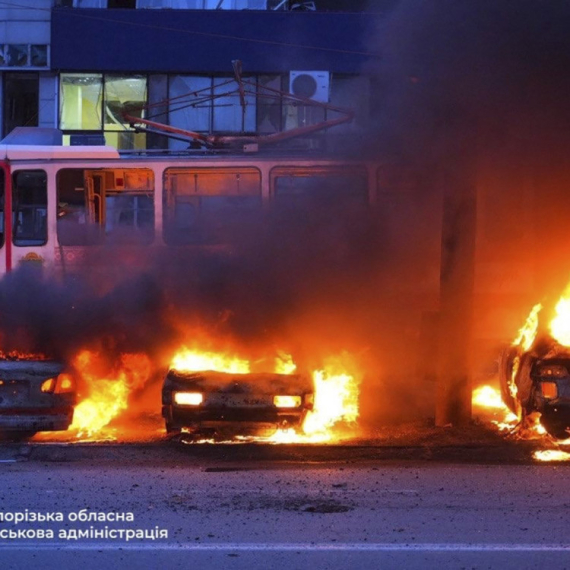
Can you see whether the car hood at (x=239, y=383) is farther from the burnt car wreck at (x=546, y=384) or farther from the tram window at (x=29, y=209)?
the tram window at (x=29, y=209)

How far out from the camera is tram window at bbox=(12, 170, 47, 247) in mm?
11227

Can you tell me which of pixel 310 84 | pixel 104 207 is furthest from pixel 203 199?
pixel 310 84

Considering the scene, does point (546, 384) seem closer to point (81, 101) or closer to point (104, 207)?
point (104, 207)

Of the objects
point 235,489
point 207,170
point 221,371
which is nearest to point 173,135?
point 207,170

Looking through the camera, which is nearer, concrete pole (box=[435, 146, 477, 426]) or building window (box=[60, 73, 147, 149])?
concrete pole (box=[435, 146, 477, 426])

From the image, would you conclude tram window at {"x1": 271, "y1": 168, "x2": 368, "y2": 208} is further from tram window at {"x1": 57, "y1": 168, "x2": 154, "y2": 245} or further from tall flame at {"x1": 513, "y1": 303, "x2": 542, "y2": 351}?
tall flame at {"x1": 513, "y1": 303, "x2": 542, "y2": 351}

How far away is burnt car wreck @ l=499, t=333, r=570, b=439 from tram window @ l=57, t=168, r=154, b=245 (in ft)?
15.9

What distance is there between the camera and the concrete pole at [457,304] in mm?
9281

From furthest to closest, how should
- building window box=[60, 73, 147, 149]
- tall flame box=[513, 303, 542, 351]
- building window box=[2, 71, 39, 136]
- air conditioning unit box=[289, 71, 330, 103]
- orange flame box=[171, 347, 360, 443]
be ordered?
building window box=[2, 71, 39, 136] → building window box=[60, 73, 147, 149] → air conditioning unit box=[289, 71, 330, 103] → orange flame box=[171, 347, 360, 443] → tall flame box=[513, 303, 542, 351]

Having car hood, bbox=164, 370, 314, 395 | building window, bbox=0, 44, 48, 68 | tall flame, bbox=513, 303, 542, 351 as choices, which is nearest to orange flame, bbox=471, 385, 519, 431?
tall flame, bbox=513, 303, 542, 351

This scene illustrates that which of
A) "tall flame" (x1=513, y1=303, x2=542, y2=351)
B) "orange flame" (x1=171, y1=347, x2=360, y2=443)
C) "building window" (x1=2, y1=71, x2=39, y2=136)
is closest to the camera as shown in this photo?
"tall flame" (x1=513, y1=303, x2=542, y2=351)

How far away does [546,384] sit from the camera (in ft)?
27.4

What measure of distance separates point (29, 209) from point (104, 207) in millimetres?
992

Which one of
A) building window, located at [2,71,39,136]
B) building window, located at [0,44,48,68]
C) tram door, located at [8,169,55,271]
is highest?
building window, located at [0,44,48,68]
